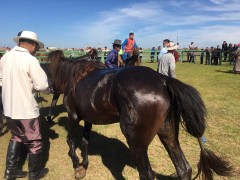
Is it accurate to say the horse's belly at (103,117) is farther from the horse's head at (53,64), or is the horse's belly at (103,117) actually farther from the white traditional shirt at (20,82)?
the horse's head at (53,64)

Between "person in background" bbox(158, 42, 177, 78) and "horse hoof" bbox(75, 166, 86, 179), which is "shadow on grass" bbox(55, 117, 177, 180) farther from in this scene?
"person in background" bbox(158, 42, 177, 78)

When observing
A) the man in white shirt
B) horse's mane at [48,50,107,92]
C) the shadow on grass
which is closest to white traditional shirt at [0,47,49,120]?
the man in white shirt

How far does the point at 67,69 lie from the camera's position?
456 cm

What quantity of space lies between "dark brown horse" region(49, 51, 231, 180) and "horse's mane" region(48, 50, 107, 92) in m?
0.48

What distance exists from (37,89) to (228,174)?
2778 millimetres

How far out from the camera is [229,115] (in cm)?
677

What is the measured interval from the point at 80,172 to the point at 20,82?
1.69m

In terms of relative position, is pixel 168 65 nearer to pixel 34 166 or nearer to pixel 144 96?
pixel 144 96

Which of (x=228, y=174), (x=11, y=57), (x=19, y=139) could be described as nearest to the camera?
(x=228, y=174)

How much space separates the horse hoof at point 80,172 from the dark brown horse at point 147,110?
899mm

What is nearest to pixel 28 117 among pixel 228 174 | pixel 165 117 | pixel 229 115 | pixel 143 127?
pixel 143 127

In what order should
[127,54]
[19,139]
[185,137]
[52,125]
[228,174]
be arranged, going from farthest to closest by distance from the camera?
[127,54] → [52,125] → [185,137] → [19,139] → [228,174]

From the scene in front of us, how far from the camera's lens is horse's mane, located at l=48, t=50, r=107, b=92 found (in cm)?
419

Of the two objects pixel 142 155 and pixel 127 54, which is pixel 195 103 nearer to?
pixel 142 155
